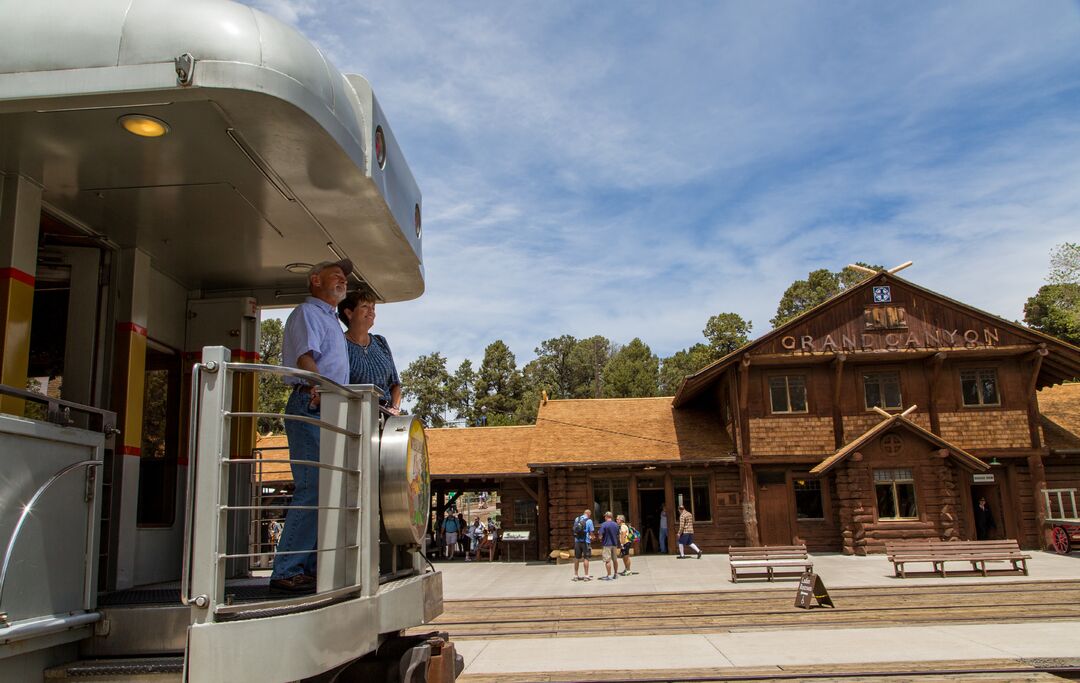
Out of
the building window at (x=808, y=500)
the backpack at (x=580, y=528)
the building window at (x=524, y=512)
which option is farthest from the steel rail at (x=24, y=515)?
the building window at (x=524, y=512)

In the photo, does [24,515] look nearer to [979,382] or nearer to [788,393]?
[788,393]

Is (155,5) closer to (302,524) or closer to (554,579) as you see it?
(302,524)

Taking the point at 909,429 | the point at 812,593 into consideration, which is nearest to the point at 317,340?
the point at 812,593

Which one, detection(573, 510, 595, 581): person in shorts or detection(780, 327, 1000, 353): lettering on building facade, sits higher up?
detection(780, 327, 1000, 353): lettering on building facade

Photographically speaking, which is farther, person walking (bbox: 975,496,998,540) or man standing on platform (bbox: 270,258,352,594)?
person walking (bbox: 975,496,998,540)

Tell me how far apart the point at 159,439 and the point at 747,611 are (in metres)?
9.95

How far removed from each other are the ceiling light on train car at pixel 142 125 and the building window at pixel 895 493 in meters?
23.8

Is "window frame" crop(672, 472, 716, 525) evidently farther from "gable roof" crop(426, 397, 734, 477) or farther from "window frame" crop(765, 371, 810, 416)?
"window frame" crop(765, 371, 810, 416)

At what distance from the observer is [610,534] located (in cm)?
1997

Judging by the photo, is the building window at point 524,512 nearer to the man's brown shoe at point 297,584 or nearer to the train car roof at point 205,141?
the train car roof at point 205,141

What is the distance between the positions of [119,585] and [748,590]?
1307cm

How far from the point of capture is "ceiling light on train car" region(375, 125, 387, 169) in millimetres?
3803

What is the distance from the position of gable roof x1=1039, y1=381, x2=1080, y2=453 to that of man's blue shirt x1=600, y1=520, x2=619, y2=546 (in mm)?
14442

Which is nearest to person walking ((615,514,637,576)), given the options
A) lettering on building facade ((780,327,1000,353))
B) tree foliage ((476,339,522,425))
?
lettering on building facade ((780,327,1000,353))
